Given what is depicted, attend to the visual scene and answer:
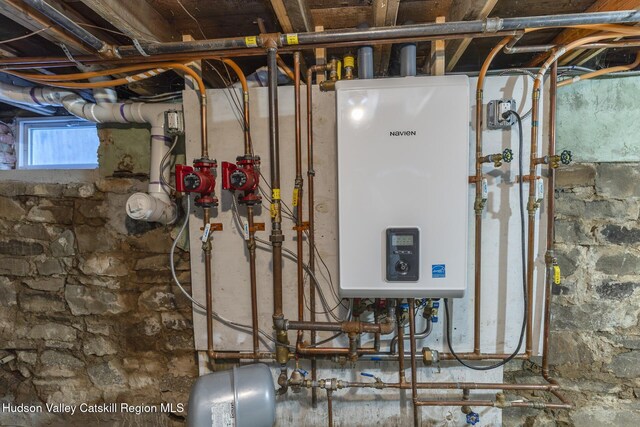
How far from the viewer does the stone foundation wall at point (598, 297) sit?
127cm

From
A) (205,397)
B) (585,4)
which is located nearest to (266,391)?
(205,397)

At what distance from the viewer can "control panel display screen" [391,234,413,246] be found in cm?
100

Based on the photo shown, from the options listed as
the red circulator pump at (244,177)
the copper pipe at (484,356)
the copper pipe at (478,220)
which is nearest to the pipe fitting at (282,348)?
the red circulator pump at (244,177)

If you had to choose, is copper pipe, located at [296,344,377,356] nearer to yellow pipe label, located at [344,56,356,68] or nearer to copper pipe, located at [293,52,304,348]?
copper pipe, located at [293,52,304,348]

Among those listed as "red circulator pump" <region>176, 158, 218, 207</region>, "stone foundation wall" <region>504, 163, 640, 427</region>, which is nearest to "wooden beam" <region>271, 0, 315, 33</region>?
"red circulator pump" <region>176, 158, 218, 207</region>

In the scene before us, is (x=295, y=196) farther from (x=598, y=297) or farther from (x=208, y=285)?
(x=598, y=297)

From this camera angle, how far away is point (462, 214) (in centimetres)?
100

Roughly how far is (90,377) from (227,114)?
1.49 metres

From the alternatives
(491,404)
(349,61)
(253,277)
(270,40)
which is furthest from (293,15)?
(491,404)

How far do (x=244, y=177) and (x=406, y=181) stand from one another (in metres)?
0.60

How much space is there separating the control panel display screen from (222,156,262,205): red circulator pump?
1.84 feet

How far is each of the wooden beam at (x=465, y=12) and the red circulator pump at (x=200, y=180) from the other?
108 centimetres

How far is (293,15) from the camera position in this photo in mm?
1047

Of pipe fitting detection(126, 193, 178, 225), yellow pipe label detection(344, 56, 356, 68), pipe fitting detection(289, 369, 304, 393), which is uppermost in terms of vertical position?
yellow pipe label detection(344, 56, 356, 68)
